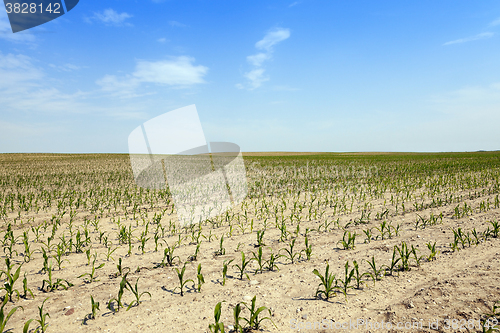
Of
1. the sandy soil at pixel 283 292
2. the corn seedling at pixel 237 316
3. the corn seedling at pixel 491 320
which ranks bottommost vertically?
the sandy soil at pixel 283 292

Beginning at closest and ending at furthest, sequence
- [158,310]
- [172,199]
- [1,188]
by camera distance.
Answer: [158,310] < [172,199] < [1,188]

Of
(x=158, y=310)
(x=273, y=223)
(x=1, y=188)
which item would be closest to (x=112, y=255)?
(x=158, y=310)

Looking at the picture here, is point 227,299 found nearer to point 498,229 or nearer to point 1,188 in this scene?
point 498,229

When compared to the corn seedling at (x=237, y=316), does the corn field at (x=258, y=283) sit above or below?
below

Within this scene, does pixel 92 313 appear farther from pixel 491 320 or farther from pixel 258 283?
pixel 491 320

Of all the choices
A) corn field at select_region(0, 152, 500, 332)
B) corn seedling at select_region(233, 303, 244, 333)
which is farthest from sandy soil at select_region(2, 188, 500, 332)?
corn seedling at select_region(233, 303, 244, 333)

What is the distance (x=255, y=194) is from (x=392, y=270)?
876cm

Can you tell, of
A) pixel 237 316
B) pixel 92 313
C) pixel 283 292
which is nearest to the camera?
pixel 237 316

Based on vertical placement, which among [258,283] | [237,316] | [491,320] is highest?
[237,316]

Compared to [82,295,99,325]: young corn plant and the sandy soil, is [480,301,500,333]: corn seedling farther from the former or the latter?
[82,295,99,325]: young corn plant

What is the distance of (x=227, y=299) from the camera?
357 centimetres

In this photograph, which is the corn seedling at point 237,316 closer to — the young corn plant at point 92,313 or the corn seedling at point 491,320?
A: the young corn plant at point 92,313

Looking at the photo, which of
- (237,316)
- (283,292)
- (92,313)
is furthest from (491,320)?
(92,313)

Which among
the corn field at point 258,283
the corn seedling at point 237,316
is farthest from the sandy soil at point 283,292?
the corn seedling at point 237,316
